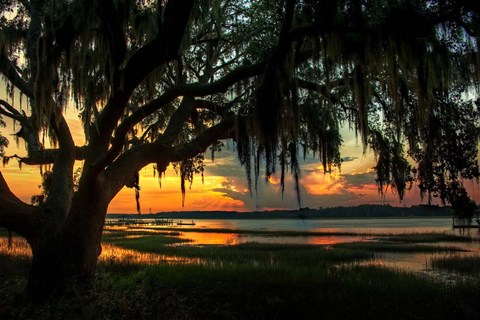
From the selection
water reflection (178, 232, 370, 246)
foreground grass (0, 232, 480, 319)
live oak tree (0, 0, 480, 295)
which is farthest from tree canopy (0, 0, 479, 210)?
water reflection (178, 232, 370, 246)

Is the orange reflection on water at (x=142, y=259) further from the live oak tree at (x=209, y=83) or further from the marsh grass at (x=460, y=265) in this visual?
the marsh grass at (x=460, y=265)

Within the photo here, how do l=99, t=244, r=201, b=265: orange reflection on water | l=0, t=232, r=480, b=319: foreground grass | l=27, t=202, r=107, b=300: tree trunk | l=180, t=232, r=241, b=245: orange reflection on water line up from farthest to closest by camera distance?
1. l=180, t=232, r=241, b=245: orange reflection on water
2. l=99, t=244, r=201, b=265: orange reflection on water
3. l=27, t=202, r=107, b=300: tree trunk
4. l=0, t=232, r=480, b=319: foreground grass

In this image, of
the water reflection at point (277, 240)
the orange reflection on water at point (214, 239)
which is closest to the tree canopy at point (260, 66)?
the water reflection at point (277, 240)

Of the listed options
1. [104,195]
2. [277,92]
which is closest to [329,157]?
[277,92]

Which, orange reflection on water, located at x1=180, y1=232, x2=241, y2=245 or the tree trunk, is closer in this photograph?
the tree trunk

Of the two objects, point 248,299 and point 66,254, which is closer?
point 66,254

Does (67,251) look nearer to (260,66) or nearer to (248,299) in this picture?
(248,299)

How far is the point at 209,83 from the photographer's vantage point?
29.1 feet

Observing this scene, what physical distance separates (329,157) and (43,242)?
7643 millimetres

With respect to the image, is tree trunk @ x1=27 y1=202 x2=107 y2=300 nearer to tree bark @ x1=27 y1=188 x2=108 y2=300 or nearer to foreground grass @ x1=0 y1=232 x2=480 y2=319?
tree bark @ x1=27 y1=188 x2=108 y2=300

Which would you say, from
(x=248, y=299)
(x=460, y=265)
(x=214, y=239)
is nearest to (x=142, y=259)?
(x=248, y=299)

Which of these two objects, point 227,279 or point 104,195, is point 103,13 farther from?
point 227,279

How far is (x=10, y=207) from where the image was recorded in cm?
972

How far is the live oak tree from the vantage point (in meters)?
7.00
